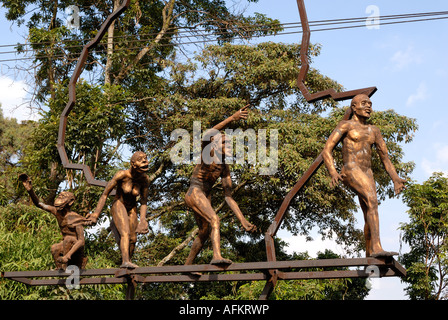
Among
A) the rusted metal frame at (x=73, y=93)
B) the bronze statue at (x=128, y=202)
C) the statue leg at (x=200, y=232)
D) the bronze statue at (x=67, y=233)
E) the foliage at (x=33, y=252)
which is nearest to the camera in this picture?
the statue leg at (x=200, y=232)

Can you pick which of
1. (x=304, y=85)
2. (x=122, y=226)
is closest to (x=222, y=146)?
(x=304, y=85)

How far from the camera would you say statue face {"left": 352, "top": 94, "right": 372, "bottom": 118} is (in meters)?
6.75

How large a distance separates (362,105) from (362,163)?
2.12 ft

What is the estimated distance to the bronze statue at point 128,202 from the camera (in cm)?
743

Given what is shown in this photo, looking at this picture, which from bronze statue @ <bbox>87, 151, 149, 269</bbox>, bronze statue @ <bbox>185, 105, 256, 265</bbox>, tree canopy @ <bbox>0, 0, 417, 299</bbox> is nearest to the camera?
bronze statue @ <bbox>185, 105, 256, 265</bbox>

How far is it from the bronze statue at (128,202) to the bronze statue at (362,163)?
2262mm

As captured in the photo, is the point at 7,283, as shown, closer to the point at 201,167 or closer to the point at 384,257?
the point at 201,167

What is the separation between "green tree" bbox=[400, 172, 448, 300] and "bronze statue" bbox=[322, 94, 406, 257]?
8.80 meters

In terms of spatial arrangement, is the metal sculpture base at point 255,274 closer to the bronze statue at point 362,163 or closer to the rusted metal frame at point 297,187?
the rusted metal frame at point 297,187

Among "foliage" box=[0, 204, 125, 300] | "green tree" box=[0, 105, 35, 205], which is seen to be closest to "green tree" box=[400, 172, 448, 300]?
"foliage" box=[0, 204, 125, 300]

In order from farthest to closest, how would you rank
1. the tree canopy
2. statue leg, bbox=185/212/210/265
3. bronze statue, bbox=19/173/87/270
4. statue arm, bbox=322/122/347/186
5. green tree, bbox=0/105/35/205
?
green tree, bbox=0/105/35/205 → the tree canopy → bronze statue, bbox=19/173/87/270 → statue leg, bbox=185/212/210/265 → statue arm, bbox=322/122/347/186
